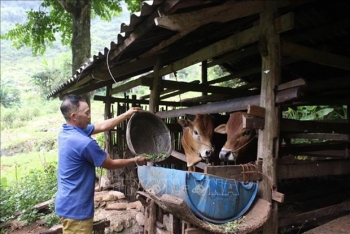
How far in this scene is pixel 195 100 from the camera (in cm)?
816

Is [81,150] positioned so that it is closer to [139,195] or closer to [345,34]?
[139,195]

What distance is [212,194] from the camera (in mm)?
3170

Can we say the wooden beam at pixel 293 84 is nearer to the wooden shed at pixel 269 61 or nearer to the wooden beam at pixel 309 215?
the wooden shed at pixel 269 61

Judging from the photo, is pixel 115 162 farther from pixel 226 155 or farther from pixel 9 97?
pixel 9 97

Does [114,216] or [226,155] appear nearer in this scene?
[226,155]

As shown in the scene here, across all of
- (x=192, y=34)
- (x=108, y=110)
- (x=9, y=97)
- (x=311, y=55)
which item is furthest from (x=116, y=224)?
(x=9, y=97)

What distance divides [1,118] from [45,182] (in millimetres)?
→ 17342

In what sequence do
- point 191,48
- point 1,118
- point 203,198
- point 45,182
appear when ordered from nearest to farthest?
point 203,198 → point 191,48 → point 45,182 → point 1,118

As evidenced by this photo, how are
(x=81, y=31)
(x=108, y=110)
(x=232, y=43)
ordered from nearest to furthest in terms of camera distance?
(x=232, y=43) < (x=108, y=110) < (x=81, y=31)

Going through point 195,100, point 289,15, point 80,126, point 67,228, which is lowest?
point 67,228

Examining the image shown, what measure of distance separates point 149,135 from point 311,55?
7.47 feet

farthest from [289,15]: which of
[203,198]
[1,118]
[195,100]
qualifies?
[1,118]

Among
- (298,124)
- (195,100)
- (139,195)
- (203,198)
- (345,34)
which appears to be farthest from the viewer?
(195,100)

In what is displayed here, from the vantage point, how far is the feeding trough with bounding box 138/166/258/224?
313 cm
